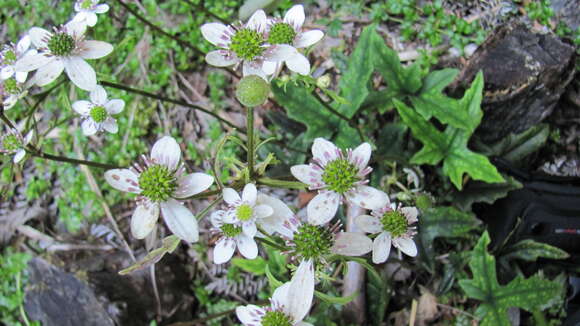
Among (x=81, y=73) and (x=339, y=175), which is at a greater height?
(x=81, y=73)

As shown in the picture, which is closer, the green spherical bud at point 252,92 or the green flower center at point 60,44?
the green spherical bud at point 252,92

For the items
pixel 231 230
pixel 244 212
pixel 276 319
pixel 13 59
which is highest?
pixel 13 59

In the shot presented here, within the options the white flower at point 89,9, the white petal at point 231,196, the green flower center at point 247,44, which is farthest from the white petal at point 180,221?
the white flower at point 89,9

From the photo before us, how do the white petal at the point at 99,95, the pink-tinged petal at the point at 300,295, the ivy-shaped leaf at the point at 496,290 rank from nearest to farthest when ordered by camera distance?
the pink-tinged petal at the point at 300,295
the white petal at the point at 99,95
the ivy-shaped leaf at the point at 496,290

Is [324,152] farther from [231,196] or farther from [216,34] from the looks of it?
[216,34]

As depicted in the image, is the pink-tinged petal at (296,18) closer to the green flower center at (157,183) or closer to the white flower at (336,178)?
the white flower at (336,178)

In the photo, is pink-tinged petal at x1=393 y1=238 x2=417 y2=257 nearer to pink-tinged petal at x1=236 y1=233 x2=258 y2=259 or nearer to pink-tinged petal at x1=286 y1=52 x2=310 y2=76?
pink-tinged petal at x1=236 y1=233 x2=258 y2=259

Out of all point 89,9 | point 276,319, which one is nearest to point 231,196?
point 276,319
